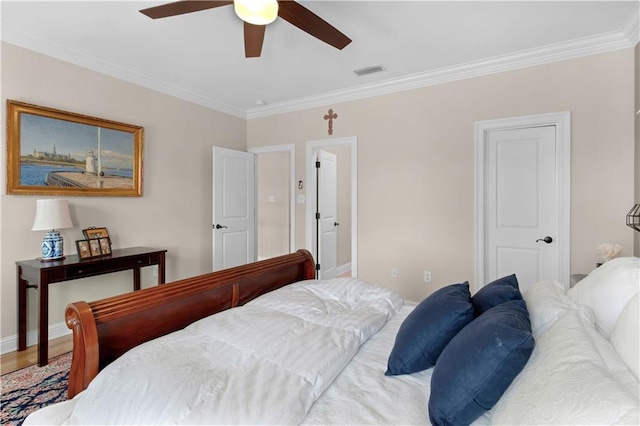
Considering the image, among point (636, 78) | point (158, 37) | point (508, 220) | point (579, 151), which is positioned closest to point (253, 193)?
point (158, 37)

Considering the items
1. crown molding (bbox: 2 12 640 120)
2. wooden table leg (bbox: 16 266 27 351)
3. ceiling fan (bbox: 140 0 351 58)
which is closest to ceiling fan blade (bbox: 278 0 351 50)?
ceiling fan (bbox: 140 0 351 58)

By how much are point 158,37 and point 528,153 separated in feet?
11.7

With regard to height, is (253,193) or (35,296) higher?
(253,193)

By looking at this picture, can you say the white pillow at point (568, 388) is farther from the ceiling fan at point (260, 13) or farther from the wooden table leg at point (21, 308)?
the wooden table leg at point (21, 308)

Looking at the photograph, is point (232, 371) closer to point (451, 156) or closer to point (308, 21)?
point (308, 21)

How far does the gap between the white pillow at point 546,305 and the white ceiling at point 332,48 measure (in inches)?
80.6

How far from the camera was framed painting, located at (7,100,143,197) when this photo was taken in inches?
110

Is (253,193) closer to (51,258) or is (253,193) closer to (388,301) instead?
(51,258)

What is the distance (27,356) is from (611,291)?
3.86 metres

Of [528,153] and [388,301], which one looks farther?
[528,153]

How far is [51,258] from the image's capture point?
111 inches

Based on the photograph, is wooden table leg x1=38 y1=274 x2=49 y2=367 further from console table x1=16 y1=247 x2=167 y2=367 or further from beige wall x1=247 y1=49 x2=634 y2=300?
beige wall x1=247 y1=49 x2=634 y2=300

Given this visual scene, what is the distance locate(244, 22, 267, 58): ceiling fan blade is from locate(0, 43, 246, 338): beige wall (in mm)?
1910

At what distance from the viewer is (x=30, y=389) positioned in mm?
2199
